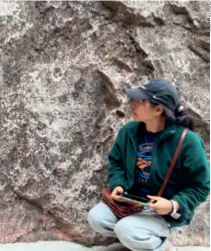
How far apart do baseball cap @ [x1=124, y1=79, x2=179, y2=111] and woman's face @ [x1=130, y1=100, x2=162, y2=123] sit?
3cm

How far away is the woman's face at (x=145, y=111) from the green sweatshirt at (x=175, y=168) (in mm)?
90

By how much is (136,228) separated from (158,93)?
0.60 metres

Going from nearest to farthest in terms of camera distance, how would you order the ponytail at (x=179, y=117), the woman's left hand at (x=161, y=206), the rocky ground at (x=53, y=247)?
the woman's left hand at (x=161, y=206)
the ponytail at (x=179, y=117)
the rocky ground at (x=53, y=247)

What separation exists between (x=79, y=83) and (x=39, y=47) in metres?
0.27

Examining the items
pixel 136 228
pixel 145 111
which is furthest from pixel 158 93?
pixel 136 228

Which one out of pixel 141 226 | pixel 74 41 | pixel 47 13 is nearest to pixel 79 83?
pixel 74 41

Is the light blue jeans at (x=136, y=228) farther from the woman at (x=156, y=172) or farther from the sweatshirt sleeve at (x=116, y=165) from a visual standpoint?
the sweatshirt sleeve at (x=116, y=165)

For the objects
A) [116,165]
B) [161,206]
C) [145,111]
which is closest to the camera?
[161,206]

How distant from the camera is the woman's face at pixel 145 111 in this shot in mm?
2297

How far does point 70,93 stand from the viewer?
8.66ft

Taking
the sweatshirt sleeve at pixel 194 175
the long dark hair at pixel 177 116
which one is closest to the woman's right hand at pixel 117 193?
the sweatshirt sleeve at pixel 194 175

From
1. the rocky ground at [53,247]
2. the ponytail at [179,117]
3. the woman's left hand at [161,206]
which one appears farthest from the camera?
the rocky ground at [53,247]

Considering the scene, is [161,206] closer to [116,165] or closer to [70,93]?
[116,165]

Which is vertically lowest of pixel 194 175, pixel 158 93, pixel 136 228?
pixel 136 228
